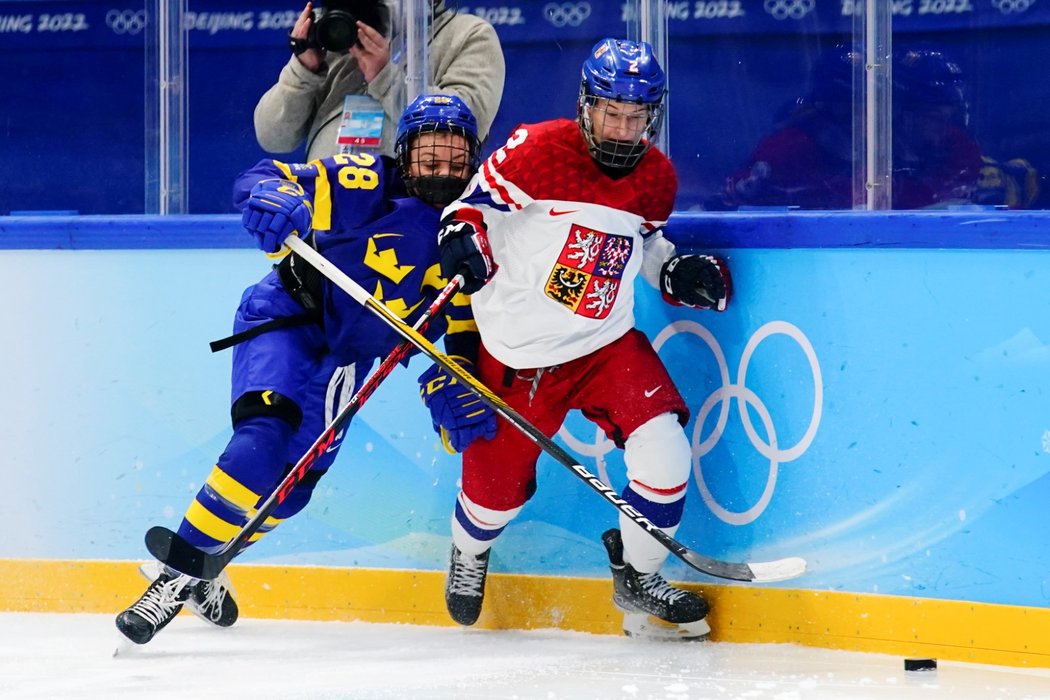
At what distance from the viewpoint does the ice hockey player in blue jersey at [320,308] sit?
307 centimetres

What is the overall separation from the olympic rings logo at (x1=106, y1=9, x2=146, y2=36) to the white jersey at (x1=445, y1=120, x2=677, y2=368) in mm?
1459

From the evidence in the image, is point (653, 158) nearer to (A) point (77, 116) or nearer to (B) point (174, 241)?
(B) point (174, 241)

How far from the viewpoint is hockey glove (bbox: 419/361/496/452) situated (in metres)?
3.12

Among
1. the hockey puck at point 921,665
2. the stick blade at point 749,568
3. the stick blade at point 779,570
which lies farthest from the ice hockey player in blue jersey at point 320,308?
the hockey puck at point 921,665

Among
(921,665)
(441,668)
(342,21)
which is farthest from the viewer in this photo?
(342,21)

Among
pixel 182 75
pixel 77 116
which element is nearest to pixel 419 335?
pixel 182 75

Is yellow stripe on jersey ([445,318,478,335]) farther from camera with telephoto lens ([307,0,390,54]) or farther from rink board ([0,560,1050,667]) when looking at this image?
camera with telephoto lens ([307,0,390,54])

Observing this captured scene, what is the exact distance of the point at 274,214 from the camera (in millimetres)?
2922

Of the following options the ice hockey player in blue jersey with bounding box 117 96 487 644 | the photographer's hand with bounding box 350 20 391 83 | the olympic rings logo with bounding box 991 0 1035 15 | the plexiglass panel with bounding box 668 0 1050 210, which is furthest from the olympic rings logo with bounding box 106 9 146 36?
the olympic rings logo with bounding box 991 0 1035 15

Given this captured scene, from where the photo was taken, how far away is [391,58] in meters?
3.58

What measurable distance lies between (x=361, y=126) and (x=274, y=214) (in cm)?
71

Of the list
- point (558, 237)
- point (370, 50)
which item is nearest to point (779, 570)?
point (558, 237)

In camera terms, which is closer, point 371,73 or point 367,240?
point 367,240

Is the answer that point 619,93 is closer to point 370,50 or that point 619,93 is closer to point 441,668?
point 370,50
